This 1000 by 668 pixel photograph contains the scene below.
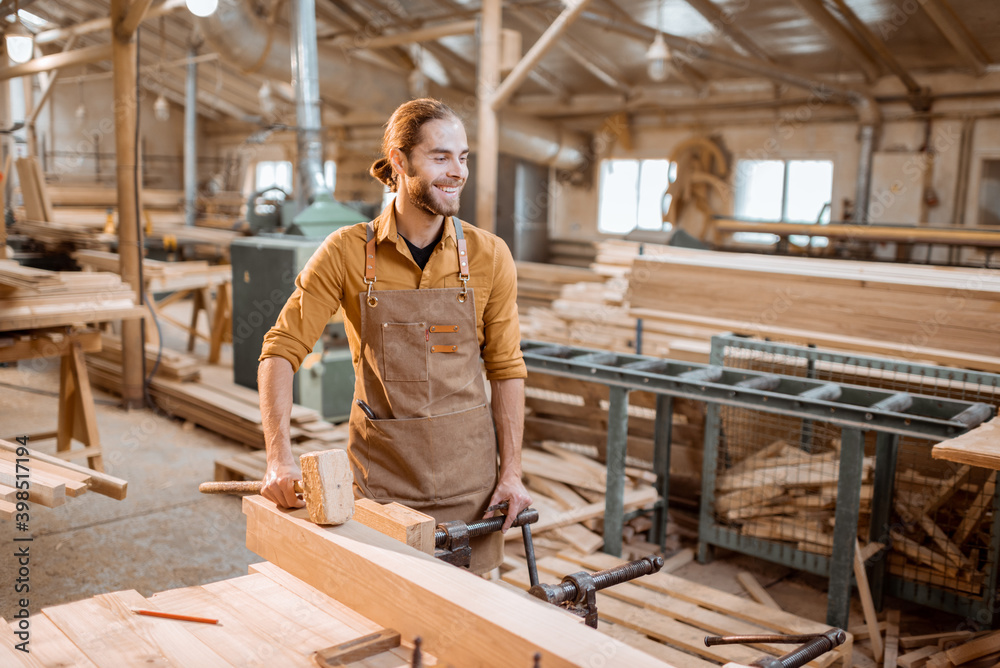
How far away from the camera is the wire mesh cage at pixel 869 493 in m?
3.41

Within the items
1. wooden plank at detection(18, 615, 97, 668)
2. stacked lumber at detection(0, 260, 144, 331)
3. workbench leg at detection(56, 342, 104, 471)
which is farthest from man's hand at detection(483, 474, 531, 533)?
workbench leg at detection(56, 342, 104, 471)

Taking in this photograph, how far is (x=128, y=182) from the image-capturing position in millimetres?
5973

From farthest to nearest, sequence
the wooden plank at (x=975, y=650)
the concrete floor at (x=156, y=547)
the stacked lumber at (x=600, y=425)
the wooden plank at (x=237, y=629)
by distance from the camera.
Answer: the stacked lumber at (x=600, y=425) < the concrete floor at (x=156, y=547) < the wooden plank at (x=975, y=650) < the wooden plank at (x=237, y=629)

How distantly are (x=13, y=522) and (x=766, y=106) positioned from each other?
9.22 m

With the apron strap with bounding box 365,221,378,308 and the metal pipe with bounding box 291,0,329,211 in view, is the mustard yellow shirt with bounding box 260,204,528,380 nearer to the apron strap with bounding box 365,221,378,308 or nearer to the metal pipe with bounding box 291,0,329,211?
the apron strap with bounding box 365,221,378,308

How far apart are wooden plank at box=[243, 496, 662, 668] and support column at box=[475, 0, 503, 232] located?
449 centimetres

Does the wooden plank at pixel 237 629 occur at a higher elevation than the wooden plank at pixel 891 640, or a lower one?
higher

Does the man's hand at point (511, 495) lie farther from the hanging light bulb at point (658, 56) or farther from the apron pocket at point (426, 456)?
the hanging light bulb at point (658, 56)

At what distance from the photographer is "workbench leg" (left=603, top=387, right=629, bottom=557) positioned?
3.85 meters

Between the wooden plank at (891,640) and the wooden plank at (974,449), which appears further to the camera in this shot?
the wooden plank at (891,640)

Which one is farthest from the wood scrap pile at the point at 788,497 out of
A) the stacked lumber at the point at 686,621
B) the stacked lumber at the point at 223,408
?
the stacked lumber at the point at 223,408

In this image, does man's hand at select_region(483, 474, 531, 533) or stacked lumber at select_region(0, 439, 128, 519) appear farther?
stacked lumber at select_region(0, 439, 128, 519)

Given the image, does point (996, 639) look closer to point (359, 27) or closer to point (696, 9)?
point (696, 9)

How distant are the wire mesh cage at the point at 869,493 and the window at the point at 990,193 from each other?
5987mm
